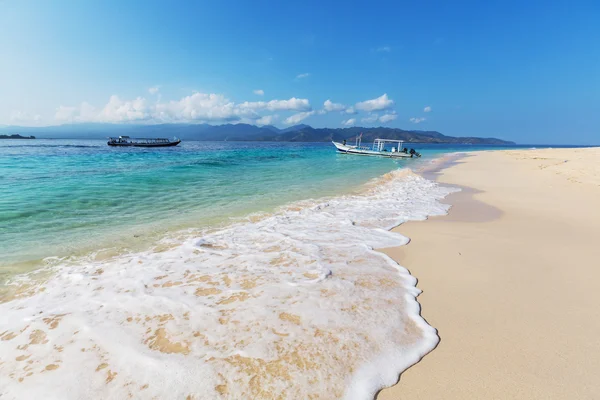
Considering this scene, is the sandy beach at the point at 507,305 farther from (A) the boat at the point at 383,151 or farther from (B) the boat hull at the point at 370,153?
(A) the boat at the point at 383,151

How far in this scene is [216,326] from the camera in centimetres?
362

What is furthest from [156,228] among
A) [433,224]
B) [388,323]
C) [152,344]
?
[433,224]

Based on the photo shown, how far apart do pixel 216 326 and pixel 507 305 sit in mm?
4047

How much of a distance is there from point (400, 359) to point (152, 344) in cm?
281

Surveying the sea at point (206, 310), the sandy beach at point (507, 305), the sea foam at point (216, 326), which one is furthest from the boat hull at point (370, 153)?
the sea foam at point (216, 326)

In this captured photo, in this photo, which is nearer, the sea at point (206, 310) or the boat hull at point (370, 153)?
the sea at point (206, 310)

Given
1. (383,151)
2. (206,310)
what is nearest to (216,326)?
(206,310)

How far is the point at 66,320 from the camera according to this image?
3.84m

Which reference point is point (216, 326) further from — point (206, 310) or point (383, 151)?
point (383, 151)

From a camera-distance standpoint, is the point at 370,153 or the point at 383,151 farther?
the point at 370,153

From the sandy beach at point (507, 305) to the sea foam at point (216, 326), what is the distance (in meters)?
0.31

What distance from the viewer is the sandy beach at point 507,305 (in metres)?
2.73

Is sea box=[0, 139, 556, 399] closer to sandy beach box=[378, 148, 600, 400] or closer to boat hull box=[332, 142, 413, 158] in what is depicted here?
sandy beach box=[378, 148, 600, 400]

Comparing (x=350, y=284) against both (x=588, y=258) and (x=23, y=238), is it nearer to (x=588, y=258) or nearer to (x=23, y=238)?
(x=588, y=258)
